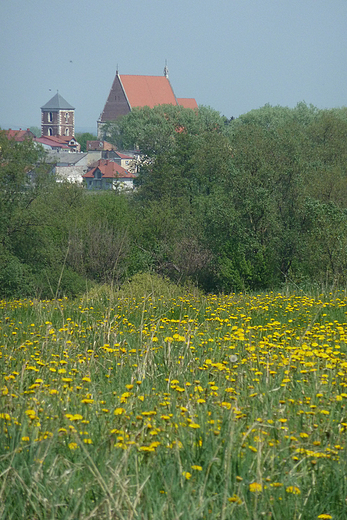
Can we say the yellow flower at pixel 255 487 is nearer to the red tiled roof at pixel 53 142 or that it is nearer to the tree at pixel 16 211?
the tree at pixel 16 211

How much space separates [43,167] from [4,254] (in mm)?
7563

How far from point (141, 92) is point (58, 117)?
49.8 m

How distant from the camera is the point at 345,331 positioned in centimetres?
501

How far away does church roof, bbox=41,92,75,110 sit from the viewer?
16962 centimetres

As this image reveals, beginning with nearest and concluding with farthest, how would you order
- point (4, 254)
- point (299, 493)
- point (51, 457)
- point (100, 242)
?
1. point (299, 493)
2. point (51, 457)
3. point (4, 254)
4. point (100, 242)

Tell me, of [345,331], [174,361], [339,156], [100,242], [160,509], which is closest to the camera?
[160,509]

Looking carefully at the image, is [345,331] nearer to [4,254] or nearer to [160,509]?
[160,509]

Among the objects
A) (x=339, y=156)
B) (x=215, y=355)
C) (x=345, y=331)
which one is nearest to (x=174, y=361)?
(x=215, y=355)

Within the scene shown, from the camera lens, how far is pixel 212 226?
2947cm

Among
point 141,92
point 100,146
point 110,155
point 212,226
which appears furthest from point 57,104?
point 212,226

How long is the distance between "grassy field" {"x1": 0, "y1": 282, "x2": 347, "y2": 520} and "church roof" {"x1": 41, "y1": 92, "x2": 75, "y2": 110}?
570ft

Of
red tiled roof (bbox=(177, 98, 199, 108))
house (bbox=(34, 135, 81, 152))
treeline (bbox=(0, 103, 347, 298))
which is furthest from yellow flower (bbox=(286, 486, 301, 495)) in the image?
house (bbox=(34, 135, 81, 152))

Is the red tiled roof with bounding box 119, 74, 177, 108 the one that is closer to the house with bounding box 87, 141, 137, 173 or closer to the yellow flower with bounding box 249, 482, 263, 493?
the house with bounding box 87, 141, 137, 173

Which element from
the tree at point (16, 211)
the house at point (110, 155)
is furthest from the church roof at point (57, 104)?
the tree at point (16, 211)
